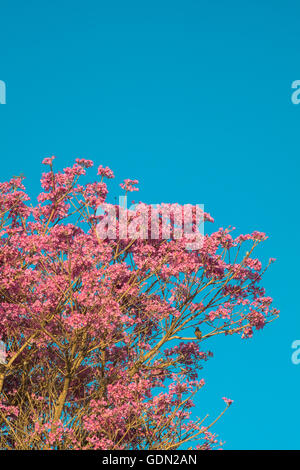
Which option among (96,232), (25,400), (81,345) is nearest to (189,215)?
(96,232)

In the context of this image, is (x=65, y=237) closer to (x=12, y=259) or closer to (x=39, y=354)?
(x=12, y=259)

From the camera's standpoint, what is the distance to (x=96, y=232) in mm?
19094

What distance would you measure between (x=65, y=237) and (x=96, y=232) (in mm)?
1193

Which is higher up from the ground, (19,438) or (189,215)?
(189,215)

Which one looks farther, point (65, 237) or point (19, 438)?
point (65, 237)

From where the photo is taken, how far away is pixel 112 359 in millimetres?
17969

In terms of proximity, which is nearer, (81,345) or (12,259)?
(81,345)

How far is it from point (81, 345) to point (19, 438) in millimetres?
3053
